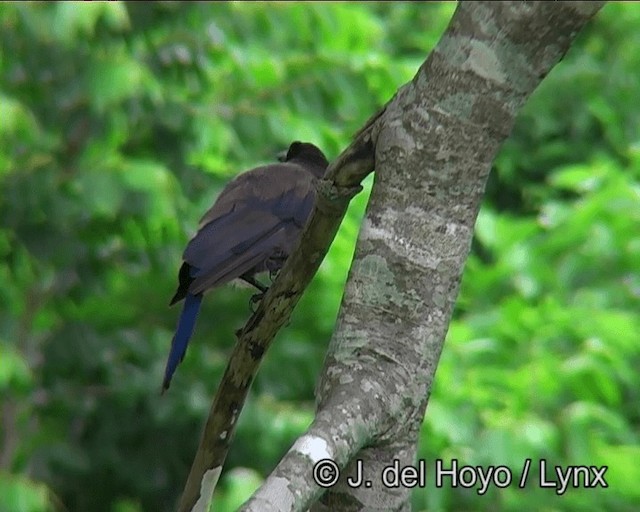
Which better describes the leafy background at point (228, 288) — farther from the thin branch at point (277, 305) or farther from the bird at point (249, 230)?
Answer: the thin branch at point (277, 305)

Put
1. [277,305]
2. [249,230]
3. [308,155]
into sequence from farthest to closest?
1. [308,155]
2. [249,230]
3. [277,305]

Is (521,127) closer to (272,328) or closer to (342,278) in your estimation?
(342,278)

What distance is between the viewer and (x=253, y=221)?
333 centimetres

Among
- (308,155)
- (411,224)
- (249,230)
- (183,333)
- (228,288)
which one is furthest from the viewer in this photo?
(228,288)

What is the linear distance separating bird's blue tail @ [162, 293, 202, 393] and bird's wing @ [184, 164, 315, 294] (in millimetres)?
113

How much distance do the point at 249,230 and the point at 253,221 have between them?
1.2 inches

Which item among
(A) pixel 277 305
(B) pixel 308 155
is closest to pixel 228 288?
(B) pixel 308 155

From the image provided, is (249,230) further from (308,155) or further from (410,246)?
(410,246)

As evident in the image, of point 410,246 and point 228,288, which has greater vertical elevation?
point 228,288

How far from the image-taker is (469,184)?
1.65 metres

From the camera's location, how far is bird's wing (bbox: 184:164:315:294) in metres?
3.21

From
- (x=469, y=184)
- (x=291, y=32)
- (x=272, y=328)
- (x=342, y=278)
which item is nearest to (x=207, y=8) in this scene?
(x=291, y=32)

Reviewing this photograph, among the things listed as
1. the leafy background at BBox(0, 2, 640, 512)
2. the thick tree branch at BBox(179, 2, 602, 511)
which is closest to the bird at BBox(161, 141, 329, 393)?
the leafy background at BBox(0, 2, 640, 512)

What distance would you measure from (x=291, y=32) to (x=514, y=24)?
130 inches
